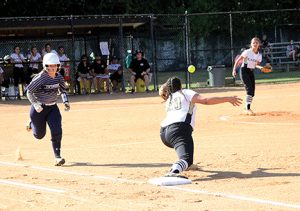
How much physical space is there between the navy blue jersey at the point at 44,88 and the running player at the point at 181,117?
7.68 ft

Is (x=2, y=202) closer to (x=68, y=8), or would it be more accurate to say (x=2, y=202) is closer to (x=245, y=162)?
(x=245, y=162)

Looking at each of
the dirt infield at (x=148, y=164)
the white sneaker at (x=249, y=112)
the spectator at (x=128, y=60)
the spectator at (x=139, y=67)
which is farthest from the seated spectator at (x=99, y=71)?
the white sneaker at (x=249, y=112)

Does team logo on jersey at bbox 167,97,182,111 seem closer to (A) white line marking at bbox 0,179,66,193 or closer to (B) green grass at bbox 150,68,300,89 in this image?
(A) white line marking at bbox 0,179,66,193

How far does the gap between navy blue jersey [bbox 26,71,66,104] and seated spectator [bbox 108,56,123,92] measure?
58.4 feet

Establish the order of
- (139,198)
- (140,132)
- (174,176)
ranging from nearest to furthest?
(139,198) → (174,176) → (140,132)

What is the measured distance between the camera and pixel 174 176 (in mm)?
8977

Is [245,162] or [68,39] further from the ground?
[68,39]

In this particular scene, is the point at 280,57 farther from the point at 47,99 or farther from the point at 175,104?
the point at 175,104

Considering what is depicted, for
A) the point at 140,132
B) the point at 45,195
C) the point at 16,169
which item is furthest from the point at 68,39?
the point at 45,195

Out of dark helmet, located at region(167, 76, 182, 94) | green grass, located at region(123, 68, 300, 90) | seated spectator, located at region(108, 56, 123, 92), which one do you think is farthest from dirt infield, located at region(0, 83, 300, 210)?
green grass, located at region(123, 68, 300, 90)

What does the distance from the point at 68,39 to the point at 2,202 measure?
24958 mm

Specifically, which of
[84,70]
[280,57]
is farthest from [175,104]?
[280,57]

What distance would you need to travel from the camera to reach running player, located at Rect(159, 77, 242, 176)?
9.41 meters

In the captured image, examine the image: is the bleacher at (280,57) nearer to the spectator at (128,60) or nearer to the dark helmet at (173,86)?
the spectator at (128,60)
